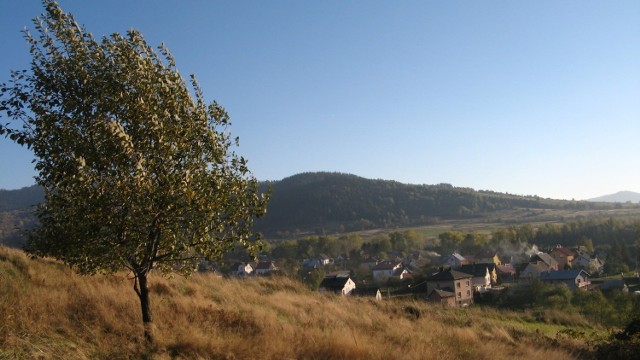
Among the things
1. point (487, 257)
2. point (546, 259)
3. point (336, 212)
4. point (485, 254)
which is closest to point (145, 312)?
point (546, 259)

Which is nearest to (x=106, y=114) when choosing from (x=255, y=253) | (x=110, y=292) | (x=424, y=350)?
(x=255, y=253)

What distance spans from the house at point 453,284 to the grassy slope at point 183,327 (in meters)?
39.0

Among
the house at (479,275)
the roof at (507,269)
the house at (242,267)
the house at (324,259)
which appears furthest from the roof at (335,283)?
the house at (324,259)

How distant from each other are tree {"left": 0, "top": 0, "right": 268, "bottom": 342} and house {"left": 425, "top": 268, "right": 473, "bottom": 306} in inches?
1850

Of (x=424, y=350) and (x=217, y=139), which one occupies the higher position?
(x=217, y=139)

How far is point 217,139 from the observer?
9852mm

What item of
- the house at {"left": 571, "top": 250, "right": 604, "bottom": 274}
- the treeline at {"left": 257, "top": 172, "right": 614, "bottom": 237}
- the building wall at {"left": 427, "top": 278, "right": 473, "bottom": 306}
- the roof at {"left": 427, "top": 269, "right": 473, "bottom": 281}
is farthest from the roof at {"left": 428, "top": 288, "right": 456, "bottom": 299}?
the treeline at {"left": 257, "top": 172, "right": 614, "bottom": 237}

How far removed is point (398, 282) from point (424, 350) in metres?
55.1

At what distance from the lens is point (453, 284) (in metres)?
54.6

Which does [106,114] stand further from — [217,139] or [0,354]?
[0,354]

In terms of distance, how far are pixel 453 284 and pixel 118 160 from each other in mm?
51087

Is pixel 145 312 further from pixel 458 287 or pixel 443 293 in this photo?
pixel 458 287

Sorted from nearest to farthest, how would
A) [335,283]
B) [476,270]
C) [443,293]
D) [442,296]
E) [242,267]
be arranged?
1. [442,296]
2. [443,293]
3. [335,283]
4. [476,270]
5. [242,267]

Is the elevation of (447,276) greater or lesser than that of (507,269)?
greater
